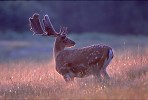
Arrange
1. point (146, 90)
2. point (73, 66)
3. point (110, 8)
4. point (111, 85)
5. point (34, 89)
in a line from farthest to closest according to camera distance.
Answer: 1. point (110, 8)
2. point (73, 66)
3. point (34, 89)
4. point (111, 85)
5. point (146, 90)

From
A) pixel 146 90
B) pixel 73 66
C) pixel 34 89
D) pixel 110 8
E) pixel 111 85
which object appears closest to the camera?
pixel 146 90

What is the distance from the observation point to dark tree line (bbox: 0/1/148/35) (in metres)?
44.8

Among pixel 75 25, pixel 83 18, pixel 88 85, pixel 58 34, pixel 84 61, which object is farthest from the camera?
pixel 83 18

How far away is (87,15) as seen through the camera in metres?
50.6

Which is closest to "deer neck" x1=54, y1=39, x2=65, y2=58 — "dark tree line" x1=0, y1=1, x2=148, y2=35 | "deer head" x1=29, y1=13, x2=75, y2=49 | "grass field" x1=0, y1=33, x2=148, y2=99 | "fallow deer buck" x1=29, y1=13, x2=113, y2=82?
"deer head" x1=29, y1=13, x2=75, y2=49

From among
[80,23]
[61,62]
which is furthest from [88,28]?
[61,62]

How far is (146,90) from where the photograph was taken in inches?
396

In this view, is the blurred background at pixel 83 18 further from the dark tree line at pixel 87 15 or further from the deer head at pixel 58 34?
the deer head at pixel 58 34

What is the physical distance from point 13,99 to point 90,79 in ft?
6.64

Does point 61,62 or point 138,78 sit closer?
point 138,78

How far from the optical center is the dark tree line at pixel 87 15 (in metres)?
44.8

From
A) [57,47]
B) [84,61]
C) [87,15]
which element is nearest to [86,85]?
[84,61]

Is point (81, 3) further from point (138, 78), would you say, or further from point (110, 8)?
point (138, 78)

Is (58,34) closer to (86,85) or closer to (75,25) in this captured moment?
(86,85)
